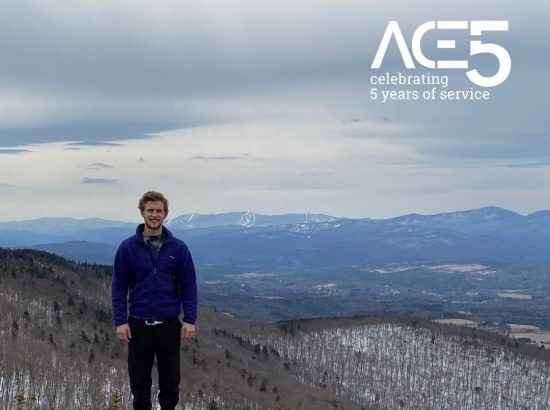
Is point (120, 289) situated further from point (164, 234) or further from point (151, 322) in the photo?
point (164, 234)

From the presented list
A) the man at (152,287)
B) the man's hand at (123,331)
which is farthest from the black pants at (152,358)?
the man's hand at (123,331)

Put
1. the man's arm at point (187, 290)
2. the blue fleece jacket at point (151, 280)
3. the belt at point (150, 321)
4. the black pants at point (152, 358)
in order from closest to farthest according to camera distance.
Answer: the blue fleece jacket at point (151, 280), the man's arm at point (187, 290), the belt at point (150, 321), the black pants at point (152, 358)

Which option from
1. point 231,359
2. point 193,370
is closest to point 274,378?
point 231,359

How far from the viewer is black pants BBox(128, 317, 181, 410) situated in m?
18.6

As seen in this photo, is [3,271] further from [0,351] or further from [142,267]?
[142,267]

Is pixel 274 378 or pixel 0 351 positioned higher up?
pixel 0 351

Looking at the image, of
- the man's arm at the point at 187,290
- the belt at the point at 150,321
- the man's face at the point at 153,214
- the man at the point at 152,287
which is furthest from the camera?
the belt at the point at 150,321

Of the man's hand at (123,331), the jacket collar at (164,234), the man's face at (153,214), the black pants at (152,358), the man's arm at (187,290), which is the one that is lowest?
the black pants at (152,358)

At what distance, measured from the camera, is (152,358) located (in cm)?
1919

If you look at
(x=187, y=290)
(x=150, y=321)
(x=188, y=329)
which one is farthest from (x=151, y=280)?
(x=188, y=329)

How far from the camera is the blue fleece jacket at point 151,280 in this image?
59.5ft

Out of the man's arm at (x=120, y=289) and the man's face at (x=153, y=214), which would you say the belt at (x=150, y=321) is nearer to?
the man's arm at (x=120, y=289)

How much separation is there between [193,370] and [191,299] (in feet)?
477

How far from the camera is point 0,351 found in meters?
122
